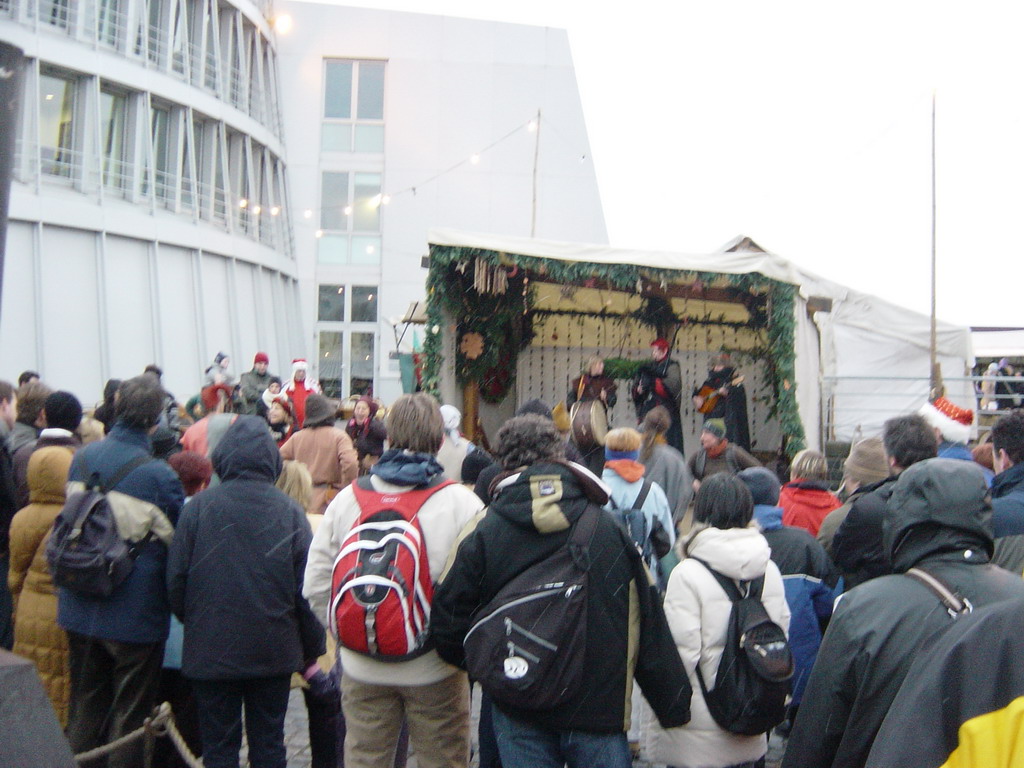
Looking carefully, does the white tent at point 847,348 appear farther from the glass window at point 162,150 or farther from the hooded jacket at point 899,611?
the glass window at point 162,150

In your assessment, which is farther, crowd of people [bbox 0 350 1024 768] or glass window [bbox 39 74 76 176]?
glass window [bbox 39 74 76 176]

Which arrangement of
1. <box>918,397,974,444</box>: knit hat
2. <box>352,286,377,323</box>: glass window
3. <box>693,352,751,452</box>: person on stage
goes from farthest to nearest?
<box>352,286,377,323</box>: glass window
<box>693,352,751,452</box>: person on stage
<box>918,397,974,444</box>: knit hat

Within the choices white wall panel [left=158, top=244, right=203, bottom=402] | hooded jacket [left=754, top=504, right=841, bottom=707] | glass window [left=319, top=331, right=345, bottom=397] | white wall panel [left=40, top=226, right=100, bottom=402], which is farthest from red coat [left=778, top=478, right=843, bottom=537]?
glass window [left=319, top=331, right=345, bottom=397]

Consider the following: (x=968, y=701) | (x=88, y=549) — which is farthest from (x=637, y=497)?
(x=968, y=701)

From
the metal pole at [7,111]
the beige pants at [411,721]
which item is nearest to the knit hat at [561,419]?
the beige pants at [411,721]

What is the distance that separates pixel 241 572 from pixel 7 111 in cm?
247

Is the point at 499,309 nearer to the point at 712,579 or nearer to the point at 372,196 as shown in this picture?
the point at 712,579

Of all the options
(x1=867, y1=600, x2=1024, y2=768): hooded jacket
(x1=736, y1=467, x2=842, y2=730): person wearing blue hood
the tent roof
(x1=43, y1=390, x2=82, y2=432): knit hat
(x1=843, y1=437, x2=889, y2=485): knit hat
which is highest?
the tent roof

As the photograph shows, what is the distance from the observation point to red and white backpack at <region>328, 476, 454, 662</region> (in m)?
3.58

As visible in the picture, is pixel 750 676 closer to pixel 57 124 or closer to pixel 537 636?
pixel 537 636

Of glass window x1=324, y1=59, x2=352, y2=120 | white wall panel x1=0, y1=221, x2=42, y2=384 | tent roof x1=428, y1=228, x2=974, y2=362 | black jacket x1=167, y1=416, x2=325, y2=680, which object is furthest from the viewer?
glass window x1=324, y1=59, x2=352, y2=120

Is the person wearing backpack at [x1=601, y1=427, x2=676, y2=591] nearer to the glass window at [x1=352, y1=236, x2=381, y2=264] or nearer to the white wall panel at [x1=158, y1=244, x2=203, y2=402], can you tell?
the white wall panel at [x1=158, y1=244, x2=203, y2=402]

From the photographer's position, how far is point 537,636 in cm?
321

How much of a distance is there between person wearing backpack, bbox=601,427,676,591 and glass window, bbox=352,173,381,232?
2304 cm
